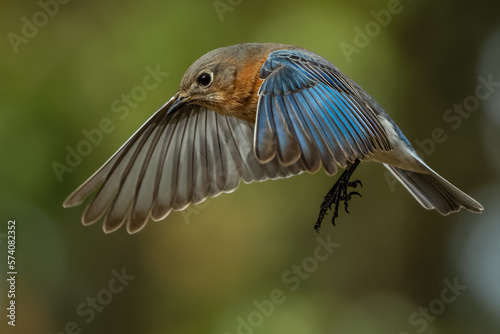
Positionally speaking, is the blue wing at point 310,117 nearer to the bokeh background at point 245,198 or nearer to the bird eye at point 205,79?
the bird eye at point 205,79

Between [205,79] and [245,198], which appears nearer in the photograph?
[205,79]

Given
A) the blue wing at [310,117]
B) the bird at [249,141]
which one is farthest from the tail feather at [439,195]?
the blue wing at [310,117]

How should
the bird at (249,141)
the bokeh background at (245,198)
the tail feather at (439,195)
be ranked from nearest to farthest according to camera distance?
the bird at (249,141), the tail feather at (439,195), the bokeh background at (245,198)

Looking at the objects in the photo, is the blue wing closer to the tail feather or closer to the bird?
the bird

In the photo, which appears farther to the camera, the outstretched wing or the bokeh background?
the bokeh background

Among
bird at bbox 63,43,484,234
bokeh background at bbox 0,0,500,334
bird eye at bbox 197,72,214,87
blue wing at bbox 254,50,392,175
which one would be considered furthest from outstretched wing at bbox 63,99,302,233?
bokeh background at bbox 0,0,500,334

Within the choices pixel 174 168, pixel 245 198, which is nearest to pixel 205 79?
pixel 174 168

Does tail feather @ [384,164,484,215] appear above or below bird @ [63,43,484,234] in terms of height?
above

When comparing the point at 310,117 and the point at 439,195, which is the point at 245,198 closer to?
the point at 439,195
